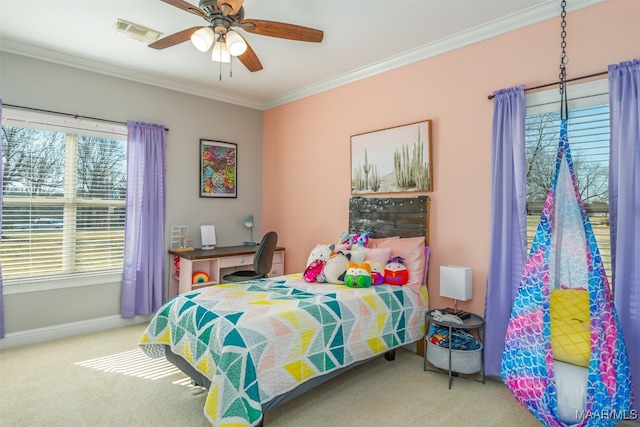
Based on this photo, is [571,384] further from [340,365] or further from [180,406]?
[180,406]

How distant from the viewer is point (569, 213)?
2203mm

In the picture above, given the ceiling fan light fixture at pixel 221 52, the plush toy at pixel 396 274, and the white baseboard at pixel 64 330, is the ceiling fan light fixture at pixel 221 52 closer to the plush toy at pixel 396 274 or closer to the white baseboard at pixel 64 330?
the plush toy at pixel 396 274

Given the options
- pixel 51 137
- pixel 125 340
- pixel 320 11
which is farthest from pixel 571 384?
pixel 51 137

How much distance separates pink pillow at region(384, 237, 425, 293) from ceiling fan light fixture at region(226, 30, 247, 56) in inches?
85.2

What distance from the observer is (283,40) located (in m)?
3.19

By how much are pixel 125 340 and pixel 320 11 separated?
359 centimetres

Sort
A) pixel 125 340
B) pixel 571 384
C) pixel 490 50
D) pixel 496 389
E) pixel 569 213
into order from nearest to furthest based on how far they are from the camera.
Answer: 1. pixel 571 384
2. pixel 569 213
3. pixel 496 389
4. pixel 490 50
5. pixel 125 340

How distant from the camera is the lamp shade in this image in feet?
9.41

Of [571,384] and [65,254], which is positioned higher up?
[65,254]

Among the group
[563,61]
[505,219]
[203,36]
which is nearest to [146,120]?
[203,36]

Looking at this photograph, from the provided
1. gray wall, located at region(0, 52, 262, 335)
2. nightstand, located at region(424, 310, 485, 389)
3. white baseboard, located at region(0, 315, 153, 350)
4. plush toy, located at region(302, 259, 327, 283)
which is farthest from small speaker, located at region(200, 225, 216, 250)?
nightstand, located at region(424, 310, 485, 389)

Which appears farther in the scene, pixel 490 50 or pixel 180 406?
pixel 490 50

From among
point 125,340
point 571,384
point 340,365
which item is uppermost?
point 571,384

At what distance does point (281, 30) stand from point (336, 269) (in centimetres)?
191
